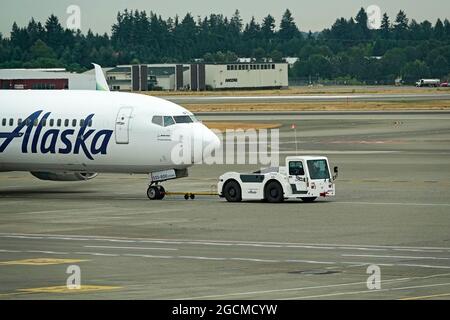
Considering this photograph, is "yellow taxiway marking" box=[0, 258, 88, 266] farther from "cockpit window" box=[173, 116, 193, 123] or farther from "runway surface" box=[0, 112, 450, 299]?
"cockpit window" box=[173, 116, 193, 123]

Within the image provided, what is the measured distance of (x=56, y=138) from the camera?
193 ft

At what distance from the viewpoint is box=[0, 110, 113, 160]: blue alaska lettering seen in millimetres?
57938

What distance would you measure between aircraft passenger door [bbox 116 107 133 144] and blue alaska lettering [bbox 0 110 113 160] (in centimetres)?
41

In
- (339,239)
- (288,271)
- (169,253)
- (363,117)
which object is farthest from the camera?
(363,117)

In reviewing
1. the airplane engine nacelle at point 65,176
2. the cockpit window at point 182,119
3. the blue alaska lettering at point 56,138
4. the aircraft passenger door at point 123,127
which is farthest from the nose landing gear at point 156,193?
the airplane engine nacelle at point 65,176

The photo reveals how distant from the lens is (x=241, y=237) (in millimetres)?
43531

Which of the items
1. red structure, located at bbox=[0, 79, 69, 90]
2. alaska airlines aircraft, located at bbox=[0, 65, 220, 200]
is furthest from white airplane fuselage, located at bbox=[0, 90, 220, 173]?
red structure, located at bbox=[0, 79, 69, 90]

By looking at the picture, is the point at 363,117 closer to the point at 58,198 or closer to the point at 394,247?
the point at 58,198

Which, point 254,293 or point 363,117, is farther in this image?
point 363,117

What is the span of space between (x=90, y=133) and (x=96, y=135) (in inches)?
13.6

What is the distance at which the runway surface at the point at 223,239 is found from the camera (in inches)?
1257

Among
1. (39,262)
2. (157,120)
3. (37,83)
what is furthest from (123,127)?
(37,83)

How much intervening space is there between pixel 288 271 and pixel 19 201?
83.5ft

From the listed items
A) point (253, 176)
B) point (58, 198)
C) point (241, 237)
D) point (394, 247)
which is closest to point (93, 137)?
point (58, 198)
